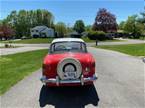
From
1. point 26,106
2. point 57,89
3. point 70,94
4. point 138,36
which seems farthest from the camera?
point 138,36

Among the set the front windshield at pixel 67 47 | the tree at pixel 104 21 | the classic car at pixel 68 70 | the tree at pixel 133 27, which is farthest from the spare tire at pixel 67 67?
the tree at pixel 133 27

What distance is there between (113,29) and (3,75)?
3065 inches

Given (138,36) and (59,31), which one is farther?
(59,31)

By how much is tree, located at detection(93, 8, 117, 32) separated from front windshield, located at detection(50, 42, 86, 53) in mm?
75580

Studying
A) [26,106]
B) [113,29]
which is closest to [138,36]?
[113,29]

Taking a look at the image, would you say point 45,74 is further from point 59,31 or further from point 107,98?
point 59,31

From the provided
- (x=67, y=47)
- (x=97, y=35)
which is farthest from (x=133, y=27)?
(x=67, y=47)

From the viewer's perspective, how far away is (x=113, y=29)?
88.1m

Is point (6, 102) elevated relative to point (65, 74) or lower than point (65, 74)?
lower

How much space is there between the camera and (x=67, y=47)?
34.2ft

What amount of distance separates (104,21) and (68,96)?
78.9 meters

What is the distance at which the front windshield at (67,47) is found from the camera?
33.7ft

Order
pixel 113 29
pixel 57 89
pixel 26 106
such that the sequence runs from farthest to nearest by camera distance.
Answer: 1. pixel 113 29
2. pixel 57 89
3. pixel 26 106

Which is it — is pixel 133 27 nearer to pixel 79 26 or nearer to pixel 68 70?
pixel 79 26
